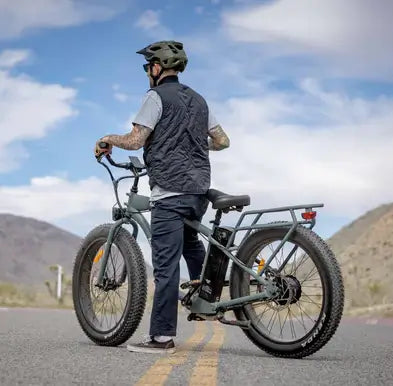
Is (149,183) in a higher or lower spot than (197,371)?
higher

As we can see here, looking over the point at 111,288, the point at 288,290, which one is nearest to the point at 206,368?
the point at 288,290

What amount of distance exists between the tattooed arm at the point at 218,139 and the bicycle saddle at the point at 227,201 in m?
0.72

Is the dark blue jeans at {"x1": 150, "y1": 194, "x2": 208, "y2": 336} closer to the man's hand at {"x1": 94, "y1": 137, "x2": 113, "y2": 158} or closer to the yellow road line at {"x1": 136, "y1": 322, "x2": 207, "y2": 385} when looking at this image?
the yellow road line at {"x1": 136, "y1": 322, "x2": 207, "y2": 385}

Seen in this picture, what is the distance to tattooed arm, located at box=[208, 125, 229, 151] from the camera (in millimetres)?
7699

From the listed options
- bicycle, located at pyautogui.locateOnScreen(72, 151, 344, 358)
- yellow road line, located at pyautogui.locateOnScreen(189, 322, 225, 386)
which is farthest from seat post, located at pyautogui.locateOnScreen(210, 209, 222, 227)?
yellow road line, located at pyautogui.locateOnScreen(189, 322, 225, 386)

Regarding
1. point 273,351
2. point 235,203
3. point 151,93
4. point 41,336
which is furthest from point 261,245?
point 41,336

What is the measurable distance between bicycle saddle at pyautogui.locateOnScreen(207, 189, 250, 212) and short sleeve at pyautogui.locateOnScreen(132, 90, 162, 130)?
2.45 feet

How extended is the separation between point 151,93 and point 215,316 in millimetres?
1845

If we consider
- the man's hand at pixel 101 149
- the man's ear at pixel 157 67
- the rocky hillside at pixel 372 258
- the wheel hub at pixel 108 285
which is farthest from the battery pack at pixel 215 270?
the rocky hillside at pixel 372 258

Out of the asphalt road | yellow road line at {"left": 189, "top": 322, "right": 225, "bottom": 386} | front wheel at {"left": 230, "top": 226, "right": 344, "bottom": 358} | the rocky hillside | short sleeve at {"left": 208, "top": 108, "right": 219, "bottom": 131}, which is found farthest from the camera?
the rocky hillside

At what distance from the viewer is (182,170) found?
7.12 metres

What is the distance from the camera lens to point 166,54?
24.0 feet

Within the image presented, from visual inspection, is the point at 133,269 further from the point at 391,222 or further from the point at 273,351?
the point at 391,222

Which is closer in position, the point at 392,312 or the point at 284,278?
the point at 284,278
